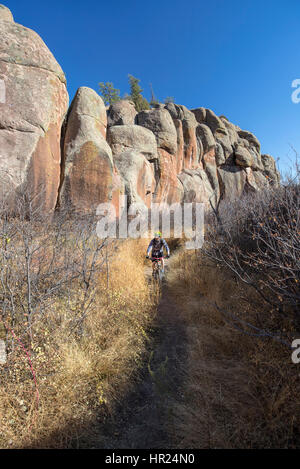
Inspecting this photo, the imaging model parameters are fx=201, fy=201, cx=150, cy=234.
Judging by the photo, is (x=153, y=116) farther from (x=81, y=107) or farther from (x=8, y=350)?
(x=8, y=350)

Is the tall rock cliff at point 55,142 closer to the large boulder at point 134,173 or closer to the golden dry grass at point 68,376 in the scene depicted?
the large boulder at point 134,173

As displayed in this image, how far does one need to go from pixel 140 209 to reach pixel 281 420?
10.9 metres

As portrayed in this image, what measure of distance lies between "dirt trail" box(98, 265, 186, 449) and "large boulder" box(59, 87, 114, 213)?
652 centimetres

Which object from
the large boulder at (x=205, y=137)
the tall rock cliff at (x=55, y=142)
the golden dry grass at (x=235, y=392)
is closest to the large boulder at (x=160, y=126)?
the tall rock cliff at (x=55, y=142)

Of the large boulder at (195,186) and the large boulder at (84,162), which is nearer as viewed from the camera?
the large boulder at (84,162)

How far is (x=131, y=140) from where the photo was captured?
44.0 feet

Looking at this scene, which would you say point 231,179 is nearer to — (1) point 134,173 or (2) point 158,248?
(1) point 134,173

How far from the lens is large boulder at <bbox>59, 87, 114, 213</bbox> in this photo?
338 inches

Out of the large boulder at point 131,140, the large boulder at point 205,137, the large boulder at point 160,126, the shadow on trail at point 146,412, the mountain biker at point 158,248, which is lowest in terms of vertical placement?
the shadow on trail at point 146,412

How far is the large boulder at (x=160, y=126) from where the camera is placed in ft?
55.1

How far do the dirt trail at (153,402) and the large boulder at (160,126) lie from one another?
16.4m

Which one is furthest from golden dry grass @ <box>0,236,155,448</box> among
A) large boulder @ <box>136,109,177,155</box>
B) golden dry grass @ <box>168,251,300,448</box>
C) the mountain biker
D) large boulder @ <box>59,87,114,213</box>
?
large boulder @ <box>136,109,177,155</box>

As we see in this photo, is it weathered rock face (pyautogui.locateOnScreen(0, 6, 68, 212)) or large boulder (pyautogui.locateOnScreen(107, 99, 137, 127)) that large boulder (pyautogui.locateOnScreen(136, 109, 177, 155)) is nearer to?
large boulder (pyautogui.locateOnScreen(107, 99, 137, 127))

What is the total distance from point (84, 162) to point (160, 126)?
Result: 1067 cm
